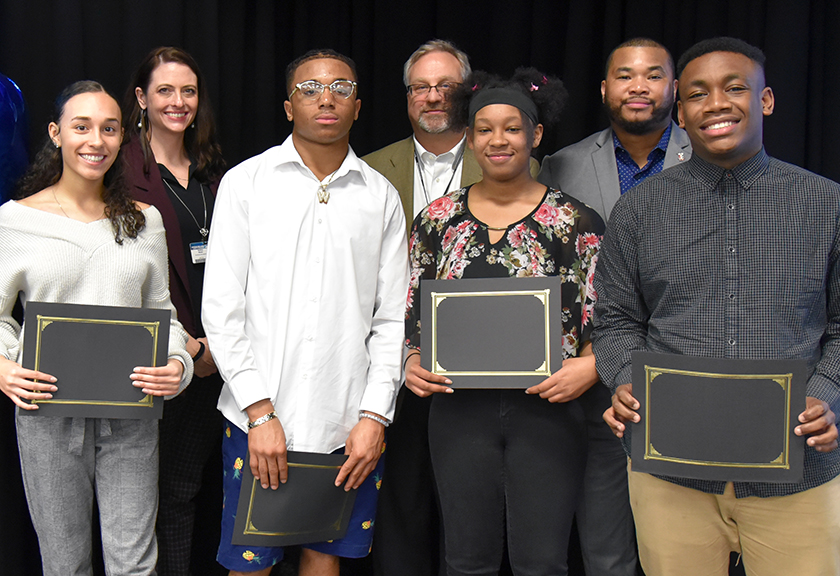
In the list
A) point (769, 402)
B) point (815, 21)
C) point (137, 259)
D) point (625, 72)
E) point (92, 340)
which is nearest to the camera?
point (769, 402)

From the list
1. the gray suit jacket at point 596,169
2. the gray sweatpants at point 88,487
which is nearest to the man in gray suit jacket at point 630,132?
the gray suit jacket at point 596,169

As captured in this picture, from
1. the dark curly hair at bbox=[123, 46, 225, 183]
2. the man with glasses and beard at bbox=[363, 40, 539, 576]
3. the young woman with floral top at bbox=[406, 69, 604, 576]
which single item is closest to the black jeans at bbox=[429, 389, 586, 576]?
the young woman with floral top at bbox=[406, 69, 604, 576]

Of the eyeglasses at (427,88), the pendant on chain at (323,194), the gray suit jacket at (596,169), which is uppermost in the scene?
the eyeglasses at (427,88)

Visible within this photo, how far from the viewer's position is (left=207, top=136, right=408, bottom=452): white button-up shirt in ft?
6.68

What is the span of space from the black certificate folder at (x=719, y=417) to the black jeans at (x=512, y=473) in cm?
29

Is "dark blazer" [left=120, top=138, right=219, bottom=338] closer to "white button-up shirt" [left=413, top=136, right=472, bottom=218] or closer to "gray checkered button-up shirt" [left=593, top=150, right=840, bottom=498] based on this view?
"white button-up shirt" [left=413, top=136, right=472, bottom=218]

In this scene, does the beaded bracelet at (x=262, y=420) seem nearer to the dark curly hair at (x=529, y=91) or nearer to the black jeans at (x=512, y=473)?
the black jeans at (x=512, y=473)

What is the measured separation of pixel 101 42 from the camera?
2.89 m

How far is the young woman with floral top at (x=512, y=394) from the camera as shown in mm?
1919

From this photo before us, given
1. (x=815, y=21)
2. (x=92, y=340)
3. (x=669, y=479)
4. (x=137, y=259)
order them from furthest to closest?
(x=815, y=21) → (x=137, y=259) → (x=92, y=340) → (x=669, y=479)

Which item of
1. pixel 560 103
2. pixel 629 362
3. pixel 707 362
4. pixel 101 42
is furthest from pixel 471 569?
pixel 101 42

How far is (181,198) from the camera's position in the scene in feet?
8.25

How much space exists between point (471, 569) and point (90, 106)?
63.8 inches

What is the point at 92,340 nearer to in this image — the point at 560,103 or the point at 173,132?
the point at 173,132
